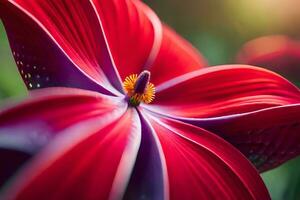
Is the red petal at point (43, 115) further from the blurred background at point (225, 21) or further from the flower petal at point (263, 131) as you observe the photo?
the blurred background at point (225, 21)

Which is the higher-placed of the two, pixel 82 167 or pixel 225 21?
pixel 225 21

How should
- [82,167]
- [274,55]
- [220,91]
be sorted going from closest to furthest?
[82,167] < [220,91] < [274,55]

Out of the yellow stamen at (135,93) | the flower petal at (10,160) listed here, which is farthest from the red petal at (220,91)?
the flower petal at (10,160)

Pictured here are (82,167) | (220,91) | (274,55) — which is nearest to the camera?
(82,167)

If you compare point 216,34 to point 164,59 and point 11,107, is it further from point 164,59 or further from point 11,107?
point 11,107

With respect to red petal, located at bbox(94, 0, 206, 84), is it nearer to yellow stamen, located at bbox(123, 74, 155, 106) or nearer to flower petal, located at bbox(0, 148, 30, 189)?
yellow stamen, located at bbox(123, 74, 155, 106)

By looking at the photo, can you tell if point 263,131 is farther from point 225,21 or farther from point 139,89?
point 225,21

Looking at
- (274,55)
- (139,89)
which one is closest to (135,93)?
(139,89)
